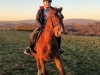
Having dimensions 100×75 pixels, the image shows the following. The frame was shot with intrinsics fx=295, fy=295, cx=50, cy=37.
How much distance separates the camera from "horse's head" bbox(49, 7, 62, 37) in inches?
360

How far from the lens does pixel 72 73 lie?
14.1 meters

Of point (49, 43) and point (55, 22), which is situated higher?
point (55, 22)

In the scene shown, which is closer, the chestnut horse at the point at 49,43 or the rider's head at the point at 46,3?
the chestnut horse at the point at 49,43

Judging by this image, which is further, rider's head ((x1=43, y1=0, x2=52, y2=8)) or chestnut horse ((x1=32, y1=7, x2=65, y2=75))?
rider's head ((x1=43, y1=0, x2=52, y2=8))

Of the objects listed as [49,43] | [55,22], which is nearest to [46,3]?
[49,43]

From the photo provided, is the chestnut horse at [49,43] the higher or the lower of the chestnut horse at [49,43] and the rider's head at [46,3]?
the lower

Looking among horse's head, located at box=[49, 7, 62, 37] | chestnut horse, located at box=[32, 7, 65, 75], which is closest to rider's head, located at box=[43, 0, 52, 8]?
chestnut horse, located at box=[32, 7, 65, 75]

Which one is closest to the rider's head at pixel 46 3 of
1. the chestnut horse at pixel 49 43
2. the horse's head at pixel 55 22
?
the chestnut horse at pixel 49 43

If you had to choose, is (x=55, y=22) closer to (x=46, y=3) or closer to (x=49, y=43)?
(x=49, y=43)

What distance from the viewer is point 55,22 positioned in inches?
374

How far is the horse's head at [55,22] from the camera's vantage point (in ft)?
30.0

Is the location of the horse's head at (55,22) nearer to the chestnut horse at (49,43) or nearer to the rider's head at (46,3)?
the chestnut horse at (49,43)

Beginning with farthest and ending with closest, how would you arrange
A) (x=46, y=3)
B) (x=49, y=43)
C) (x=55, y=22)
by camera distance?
(x=46, y=3) → (x=49, y=43) → (x=55, y=22)

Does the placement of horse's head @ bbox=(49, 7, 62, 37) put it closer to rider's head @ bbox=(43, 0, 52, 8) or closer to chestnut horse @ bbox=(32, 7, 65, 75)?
chestnut horse @ bbox=(32, 7, 65, 75)
